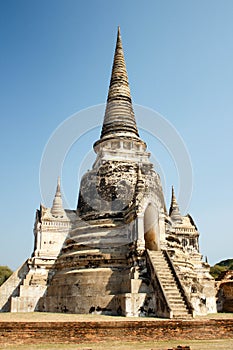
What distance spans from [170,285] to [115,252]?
4263mm

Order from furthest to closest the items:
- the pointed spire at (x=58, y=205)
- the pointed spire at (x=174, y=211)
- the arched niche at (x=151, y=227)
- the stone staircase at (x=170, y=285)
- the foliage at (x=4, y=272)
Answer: the foliage at (x=4, y=272), the pointed spire at (x=174, y=211), the pointed spire at (x=58, y=205), the arched niche at (x=151, y=227), the stone staircase at (x=170, y=285)

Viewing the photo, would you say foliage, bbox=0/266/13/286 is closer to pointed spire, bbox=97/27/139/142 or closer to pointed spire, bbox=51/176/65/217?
pointed spire, bbox=51/176/65/217

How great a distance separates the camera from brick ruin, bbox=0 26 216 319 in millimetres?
16734

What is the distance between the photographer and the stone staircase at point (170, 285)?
47.6ft

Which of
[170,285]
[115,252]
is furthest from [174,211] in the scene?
[170,285]

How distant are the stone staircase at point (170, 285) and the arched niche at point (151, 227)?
1.76 meters

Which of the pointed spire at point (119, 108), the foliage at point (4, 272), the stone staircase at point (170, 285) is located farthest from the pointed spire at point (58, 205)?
the foliage at point (4, 272)

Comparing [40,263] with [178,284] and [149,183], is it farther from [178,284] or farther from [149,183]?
[178,284]

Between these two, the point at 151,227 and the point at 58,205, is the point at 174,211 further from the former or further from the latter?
the point at 151,227

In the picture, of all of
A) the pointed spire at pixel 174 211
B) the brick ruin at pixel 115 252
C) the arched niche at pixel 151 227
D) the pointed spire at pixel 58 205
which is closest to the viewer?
the brick ruin at pixel 115 252

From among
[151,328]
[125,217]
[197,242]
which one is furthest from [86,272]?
[197,242]

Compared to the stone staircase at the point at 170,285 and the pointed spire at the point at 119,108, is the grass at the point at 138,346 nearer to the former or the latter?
the stone staircase at the point at 170,285

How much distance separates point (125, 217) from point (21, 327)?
1052 cm

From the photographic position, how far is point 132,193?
22.3 m
